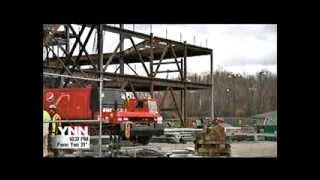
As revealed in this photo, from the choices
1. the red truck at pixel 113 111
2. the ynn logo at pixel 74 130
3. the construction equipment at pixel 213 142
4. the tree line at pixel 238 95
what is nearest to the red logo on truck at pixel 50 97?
the red truck at pixel 113 111

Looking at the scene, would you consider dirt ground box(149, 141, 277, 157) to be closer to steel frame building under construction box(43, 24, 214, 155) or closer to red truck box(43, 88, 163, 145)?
steel frame building under construction box(43, 24, 214, 155)

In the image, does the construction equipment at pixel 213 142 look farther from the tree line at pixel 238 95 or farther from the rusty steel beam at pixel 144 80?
the rusty steel beam at pixel 144 80

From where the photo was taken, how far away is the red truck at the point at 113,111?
9492mm

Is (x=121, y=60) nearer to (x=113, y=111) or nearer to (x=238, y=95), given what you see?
(x=113, y=111)

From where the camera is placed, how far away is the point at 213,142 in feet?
27.6

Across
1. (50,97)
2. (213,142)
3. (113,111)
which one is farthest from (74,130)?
(113,111)

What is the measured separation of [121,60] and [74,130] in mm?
2303

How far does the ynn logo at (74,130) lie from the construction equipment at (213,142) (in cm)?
168
